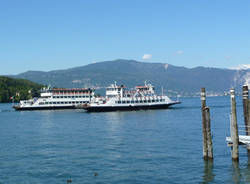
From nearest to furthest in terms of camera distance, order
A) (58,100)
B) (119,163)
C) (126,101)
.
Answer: (119,163)
(126,101)
(58,100)

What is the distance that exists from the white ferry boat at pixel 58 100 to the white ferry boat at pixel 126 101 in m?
16.3

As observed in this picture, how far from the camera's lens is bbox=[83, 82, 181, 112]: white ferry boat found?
334 ft

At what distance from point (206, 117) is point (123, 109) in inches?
3080

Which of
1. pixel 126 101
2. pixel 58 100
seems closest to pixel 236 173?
pixel 126 101

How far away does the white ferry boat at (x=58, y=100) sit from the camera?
4705 inches

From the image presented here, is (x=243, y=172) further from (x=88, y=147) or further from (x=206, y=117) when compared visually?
(x=88, y=147)

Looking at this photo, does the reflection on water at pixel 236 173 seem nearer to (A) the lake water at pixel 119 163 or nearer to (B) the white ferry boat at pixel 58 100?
(A) the lake water at pixel 119 163

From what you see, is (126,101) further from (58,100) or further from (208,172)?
(208,172)

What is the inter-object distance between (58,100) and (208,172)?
99.7 meters

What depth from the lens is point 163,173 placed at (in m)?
24.1

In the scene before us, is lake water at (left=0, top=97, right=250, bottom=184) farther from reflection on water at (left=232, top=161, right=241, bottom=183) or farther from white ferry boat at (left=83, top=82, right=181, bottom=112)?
white ferry boat at (left=83, top=82, right=181, bottom=112)

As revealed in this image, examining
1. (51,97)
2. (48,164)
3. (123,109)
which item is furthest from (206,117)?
(51,97)

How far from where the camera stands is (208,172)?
2400cm

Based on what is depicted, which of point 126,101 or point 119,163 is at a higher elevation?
point 126,101
